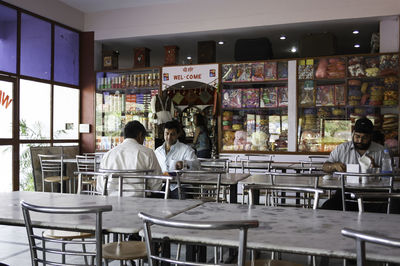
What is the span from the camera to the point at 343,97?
6.86 meters

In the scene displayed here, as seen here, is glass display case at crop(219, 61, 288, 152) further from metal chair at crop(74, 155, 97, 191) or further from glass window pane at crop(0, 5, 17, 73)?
glass window pane at crop(0, 5, 17, 73)

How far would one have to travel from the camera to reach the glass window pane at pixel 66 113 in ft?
26.2

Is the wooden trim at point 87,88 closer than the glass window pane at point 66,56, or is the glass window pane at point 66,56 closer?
the glass window pane at point 66,56

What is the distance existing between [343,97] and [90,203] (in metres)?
5.66

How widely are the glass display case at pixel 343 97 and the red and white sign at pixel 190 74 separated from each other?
1.66 m

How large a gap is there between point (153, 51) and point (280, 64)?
3.79 m

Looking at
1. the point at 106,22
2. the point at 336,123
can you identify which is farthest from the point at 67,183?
the point at 336,123

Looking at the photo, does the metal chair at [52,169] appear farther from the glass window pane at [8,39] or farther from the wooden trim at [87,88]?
the glass window pane at [8,39]

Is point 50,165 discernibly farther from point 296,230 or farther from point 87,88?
point 296,230

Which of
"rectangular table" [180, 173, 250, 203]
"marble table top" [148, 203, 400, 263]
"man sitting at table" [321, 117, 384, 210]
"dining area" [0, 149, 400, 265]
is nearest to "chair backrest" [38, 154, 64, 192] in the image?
"rectangular table" [180, 173, 250, 203]

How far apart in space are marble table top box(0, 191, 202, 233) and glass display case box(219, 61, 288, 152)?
5.14 metres

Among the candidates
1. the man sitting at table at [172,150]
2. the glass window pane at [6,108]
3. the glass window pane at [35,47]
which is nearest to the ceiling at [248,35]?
the glass window pane at [35,47]

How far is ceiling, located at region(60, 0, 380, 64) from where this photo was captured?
7430mm

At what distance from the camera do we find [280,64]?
723cm
